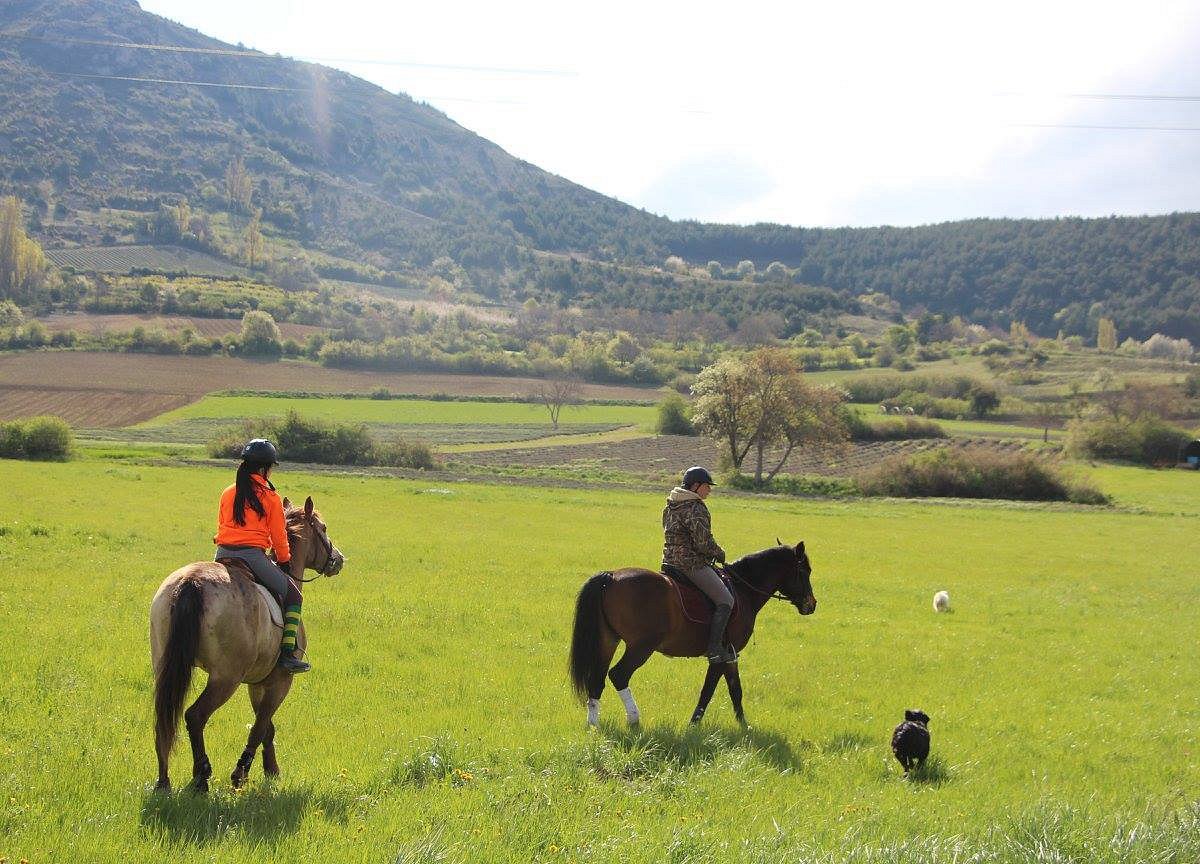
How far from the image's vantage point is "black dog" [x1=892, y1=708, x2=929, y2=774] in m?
9.04

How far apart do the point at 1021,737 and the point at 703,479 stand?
5389 millimetres

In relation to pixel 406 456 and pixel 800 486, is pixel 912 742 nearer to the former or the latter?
pixel 800 486

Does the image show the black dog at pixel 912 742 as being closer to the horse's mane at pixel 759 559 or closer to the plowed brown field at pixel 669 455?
the horse's mane at pixel 759 559

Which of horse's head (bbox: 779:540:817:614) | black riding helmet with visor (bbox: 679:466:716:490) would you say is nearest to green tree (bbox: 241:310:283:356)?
horse's head (bbox: 779:540:817:614)

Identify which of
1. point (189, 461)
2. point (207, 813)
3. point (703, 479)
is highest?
point (703, 479)

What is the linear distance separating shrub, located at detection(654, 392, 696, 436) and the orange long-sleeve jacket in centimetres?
8569

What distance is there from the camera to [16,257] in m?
164

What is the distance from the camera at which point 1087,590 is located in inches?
1010

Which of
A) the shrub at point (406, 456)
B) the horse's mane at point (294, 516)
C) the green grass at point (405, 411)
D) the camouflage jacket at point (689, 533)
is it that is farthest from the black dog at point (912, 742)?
the green grass at point (405, 411)

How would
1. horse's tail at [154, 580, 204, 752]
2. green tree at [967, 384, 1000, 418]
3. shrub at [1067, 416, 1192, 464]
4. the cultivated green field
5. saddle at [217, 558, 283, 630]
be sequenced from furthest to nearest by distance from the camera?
green tree at [967, 384, 1000, 418], shrub at [1067, 416, 1192, 464], saddle at [217, 558, 283, 630], horse's tail at [154, 580, 204, 752], the cultivated green field

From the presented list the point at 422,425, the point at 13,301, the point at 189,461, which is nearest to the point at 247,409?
the point at 422,425

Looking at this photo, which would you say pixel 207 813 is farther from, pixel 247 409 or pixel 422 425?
pixel 247 409

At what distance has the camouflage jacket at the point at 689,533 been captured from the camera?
1034cm

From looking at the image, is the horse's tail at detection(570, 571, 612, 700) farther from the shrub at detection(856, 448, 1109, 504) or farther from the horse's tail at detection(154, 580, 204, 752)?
the shrub at detection(856, 448, 1109, 504)
